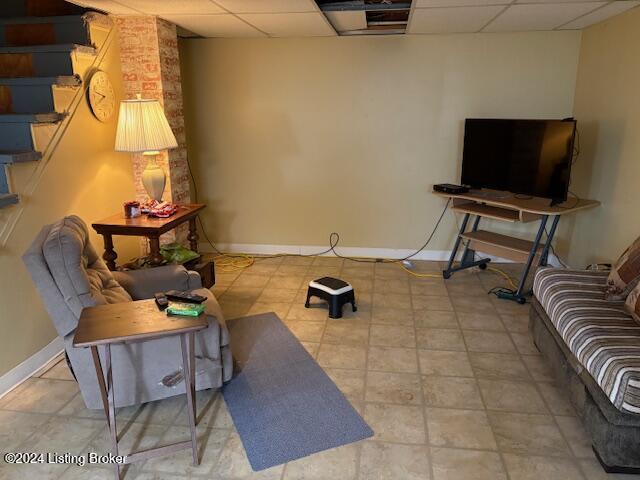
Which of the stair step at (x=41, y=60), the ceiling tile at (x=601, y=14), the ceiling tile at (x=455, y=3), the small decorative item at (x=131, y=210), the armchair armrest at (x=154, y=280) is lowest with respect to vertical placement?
the armchair armrest at (x=154, y=280)

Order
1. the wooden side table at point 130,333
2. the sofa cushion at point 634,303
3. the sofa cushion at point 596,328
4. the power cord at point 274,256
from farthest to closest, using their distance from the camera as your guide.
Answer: the power cord at point 274,256 < the sofa cushion at point 634,303 < the sofa cushion at point 596,328 < the wooden side table at point 130,333

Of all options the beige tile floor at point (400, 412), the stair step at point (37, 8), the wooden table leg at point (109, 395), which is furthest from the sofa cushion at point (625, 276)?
the stair step at point (37, 8)

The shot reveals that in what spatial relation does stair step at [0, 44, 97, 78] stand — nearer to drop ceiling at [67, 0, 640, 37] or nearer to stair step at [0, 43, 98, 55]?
stair step at [0, 43, 98, 55]

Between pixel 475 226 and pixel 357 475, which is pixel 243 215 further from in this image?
pixel 357 475

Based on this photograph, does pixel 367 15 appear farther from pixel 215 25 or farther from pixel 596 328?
pixel 596 328

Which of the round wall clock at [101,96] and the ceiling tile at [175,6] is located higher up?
the ceiling tile at [175,6]

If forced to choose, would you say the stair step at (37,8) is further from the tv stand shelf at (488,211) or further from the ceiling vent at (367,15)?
the tv stand shelf at (488,211)

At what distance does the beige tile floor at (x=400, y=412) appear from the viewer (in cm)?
202

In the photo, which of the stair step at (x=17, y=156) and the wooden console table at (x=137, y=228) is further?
the wooden console table at (x=137, y=228)

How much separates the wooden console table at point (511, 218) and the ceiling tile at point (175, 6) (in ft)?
7.78

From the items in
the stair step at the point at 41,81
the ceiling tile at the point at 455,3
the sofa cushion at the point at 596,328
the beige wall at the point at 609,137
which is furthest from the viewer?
the beige wall at the point at 609,137

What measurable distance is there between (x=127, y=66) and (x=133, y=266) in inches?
60.7

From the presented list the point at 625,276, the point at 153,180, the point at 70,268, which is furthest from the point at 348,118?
the point at 70,268

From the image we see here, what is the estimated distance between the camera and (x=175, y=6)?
310 cm
